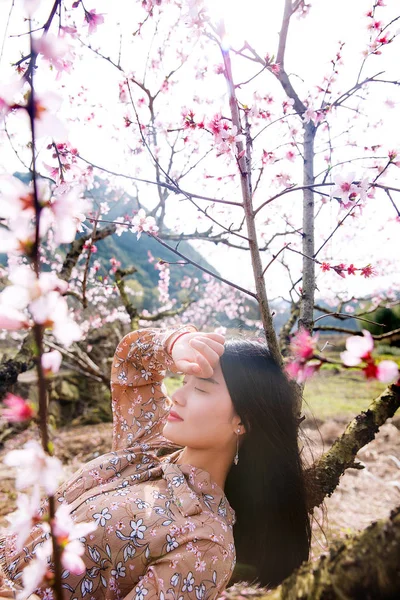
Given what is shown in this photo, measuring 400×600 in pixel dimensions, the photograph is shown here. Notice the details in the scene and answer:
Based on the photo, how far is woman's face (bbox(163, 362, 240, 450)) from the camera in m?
1.39

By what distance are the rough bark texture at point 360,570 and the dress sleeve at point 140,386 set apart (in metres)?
1.19

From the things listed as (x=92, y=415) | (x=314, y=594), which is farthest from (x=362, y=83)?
(x=92, y=415)

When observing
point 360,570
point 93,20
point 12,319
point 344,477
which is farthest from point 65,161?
point 344,477

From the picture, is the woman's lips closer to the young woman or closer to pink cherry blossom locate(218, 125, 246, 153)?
the young woman

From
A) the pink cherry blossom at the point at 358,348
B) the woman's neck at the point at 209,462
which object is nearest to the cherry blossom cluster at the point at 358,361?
the pink cherry blossom at the point at 358,348

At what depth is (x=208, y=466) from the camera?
1484 millimetres

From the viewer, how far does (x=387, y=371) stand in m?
0.62

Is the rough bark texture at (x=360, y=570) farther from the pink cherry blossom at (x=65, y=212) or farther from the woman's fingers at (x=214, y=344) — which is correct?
the woman's fingers at (x=214, y=344)

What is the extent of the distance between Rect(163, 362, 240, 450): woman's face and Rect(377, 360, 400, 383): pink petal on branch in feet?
2.78

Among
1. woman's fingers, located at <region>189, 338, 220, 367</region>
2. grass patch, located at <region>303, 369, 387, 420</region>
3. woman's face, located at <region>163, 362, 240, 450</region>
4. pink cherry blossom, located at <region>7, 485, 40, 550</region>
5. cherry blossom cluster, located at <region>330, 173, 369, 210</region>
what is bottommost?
grass patch, located at <region>303, 369, 387, 420</region>

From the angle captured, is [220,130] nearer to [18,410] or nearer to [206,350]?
[206,350]

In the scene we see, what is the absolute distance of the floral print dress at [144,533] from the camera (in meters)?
1.12

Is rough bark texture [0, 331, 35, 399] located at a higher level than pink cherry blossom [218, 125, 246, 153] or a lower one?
lower

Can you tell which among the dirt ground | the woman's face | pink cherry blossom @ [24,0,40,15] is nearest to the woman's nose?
the woman's face
